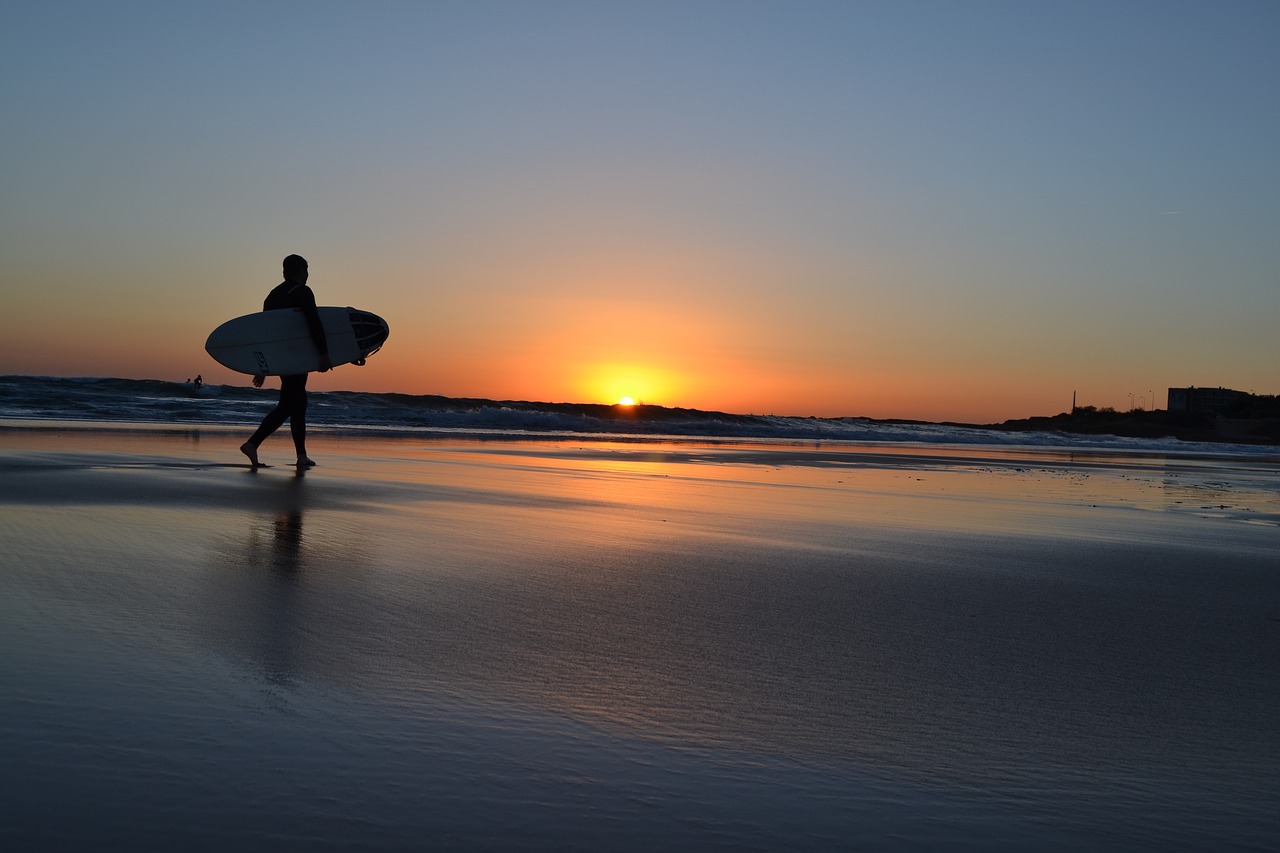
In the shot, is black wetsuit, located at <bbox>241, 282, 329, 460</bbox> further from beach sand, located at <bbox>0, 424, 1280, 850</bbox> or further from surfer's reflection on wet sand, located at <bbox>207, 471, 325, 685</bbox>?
surfer's reflection on wet sand, located at <bbox>207, 471, 325, 685</bbox>

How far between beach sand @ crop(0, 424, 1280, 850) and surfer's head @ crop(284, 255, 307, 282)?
4250 millimetres

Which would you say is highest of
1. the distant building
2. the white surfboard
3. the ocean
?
the distant building

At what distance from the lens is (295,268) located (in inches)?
361

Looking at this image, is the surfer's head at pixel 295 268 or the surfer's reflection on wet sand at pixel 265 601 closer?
the surfer's reflection on wet sand at pixel 265 601

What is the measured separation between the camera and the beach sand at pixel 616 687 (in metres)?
1.52

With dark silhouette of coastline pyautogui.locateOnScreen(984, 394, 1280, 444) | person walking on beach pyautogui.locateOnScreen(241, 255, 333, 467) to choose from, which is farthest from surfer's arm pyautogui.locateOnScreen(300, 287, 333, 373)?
dark silhouette of coastline pyautogui.locateOnScreen(984, 394, 1280, 444)

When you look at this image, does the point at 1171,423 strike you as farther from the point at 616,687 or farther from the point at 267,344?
the point at 616,687

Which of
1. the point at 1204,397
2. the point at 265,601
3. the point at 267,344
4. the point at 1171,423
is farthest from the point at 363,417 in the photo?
the point at 1204,397

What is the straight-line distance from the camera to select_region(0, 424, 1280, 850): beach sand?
1518 millimetres

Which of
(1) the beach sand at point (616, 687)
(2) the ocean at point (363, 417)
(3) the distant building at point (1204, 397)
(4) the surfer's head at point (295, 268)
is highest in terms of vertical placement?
(3) the distant building at point (1204, 397)

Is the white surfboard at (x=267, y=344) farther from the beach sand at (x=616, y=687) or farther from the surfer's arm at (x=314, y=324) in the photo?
the beach sand at (x=616, y=687)

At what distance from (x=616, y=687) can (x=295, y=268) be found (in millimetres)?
7835

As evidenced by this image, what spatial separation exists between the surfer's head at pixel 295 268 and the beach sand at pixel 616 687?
4.25 meters

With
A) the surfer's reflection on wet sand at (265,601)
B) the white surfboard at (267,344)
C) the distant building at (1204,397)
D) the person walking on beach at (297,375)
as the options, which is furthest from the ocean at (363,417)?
the distant building at (1204,397)
